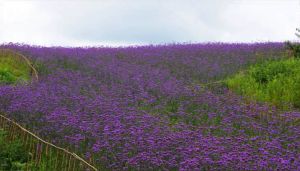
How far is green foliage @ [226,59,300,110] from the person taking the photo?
13.9 metres

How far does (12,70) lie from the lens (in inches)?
717

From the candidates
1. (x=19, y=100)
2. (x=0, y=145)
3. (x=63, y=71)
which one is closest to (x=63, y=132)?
(x=0, y=145)

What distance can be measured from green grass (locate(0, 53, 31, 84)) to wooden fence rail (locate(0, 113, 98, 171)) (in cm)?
546

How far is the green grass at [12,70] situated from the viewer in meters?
16.2

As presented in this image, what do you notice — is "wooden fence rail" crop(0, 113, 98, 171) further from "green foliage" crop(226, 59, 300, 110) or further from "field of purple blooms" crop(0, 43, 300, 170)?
"green foliage" crop(226, 59, 300, 110)

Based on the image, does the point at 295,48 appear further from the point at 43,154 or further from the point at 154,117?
the point at 43,154

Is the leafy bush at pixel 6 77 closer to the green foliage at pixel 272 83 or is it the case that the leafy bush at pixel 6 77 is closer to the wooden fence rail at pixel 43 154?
the wooden fence rail at pixel 43 154

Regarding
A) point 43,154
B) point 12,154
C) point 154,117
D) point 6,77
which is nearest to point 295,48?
point 6,77

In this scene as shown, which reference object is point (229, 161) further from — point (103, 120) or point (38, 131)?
point (38, 131)

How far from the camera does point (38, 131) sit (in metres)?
9.73

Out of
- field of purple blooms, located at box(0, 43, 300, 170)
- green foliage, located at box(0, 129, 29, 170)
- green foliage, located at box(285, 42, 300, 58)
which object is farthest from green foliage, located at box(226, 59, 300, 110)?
green foliage, located at box(0, 129, 29, 170)

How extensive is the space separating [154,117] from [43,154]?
2.26 metres

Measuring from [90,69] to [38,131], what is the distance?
26.1ft

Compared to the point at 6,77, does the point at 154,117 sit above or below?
below
